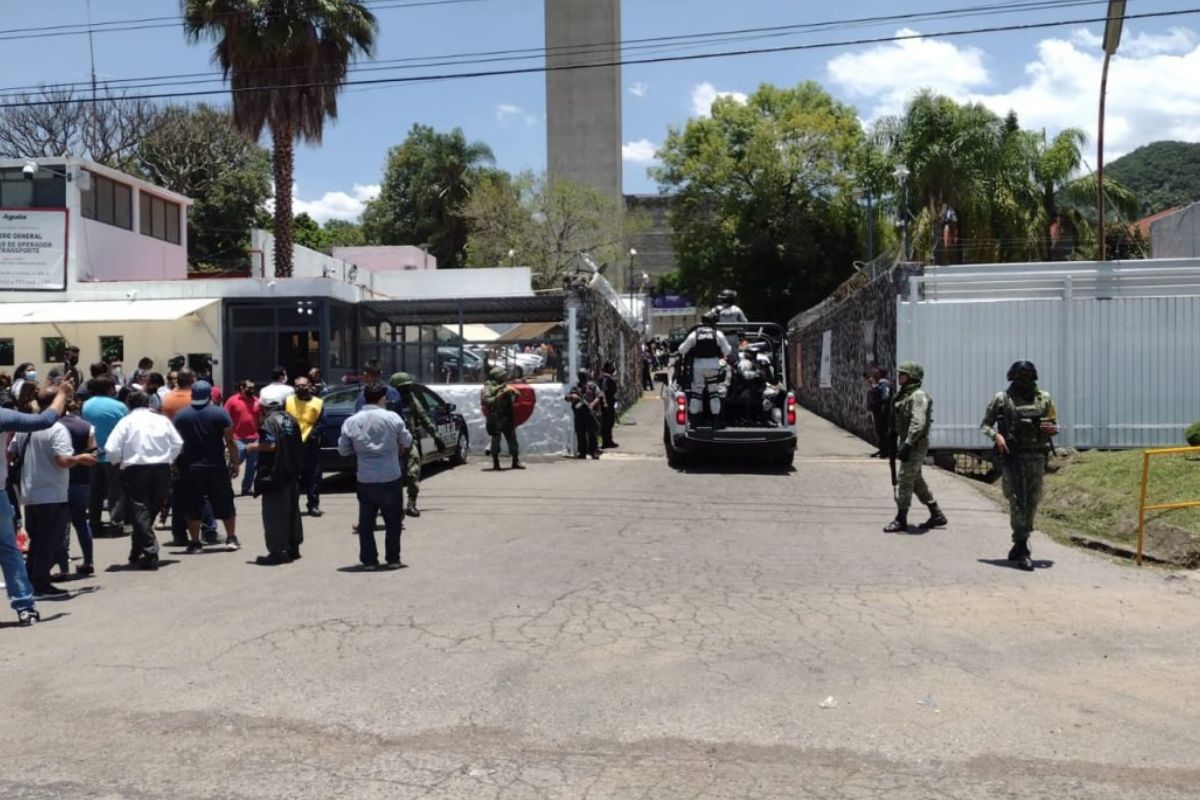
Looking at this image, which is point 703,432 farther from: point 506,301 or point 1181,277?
point 1181,277

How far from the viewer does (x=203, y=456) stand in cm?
998

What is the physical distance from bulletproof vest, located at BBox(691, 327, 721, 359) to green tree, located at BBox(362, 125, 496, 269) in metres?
45.1

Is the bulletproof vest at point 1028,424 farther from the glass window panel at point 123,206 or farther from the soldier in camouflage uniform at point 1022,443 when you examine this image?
the glass window panel at point 123,206

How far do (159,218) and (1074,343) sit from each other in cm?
2290

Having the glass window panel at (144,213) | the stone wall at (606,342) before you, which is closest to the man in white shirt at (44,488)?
the stone wall at (606,342)

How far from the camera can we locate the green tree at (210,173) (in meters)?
48.4

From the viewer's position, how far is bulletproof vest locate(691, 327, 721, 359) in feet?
55.1

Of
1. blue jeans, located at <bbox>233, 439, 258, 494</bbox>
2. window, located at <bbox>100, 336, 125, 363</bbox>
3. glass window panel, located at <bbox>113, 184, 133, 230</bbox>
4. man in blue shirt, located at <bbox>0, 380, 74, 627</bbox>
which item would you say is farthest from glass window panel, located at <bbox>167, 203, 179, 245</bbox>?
man in blue shirt, located at <bbox>0, 380, 74, 627</bbox>

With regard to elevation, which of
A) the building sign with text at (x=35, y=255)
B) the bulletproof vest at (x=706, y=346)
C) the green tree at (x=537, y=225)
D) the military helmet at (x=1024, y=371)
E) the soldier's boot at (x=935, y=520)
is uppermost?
the green tree at (x=537, y=225)

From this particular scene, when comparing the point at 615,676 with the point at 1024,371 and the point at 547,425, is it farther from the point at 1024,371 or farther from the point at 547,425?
the point at 547,425

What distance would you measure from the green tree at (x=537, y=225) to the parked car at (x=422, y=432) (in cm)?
3189

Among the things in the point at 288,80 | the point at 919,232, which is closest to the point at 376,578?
the point at 288,80

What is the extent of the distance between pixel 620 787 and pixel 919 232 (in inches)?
1294

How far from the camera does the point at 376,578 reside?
880 centimetres
